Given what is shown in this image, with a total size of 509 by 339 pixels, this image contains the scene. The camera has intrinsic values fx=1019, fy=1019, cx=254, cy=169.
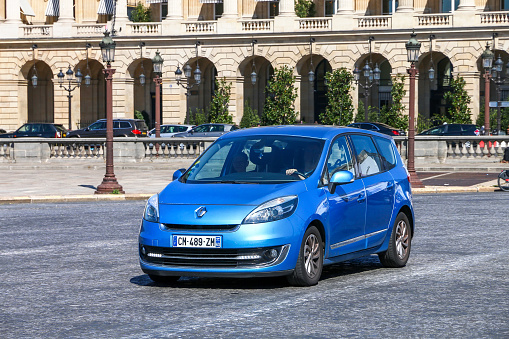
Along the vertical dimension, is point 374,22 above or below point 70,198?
above

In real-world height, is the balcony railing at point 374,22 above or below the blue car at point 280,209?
above

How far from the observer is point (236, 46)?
216ft

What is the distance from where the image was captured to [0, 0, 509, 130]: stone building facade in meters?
61.7

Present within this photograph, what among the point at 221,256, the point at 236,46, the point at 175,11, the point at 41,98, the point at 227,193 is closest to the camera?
the point at 221,256

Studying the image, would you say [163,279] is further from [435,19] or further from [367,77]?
[435,19]

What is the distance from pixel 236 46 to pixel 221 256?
56.5 meters

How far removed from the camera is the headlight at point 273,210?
9930 millimetres

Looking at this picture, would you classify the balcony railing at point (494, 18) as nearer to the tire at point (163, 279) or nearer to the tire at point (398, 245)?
the tire at point (398, 245)

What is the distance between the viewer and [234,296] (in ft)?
32.7

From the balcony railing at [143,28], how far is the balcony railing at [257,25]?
5.77 m

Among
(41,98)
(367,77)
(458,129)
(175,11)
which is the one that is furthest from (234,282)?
(41,98)

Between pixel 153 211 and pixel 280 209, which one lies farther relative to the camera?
pixel 153 211

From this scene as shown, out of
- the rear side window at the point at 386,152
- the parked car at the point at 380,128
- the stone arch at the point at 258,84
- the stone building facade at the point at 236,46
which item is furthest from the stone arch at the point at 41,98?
the rear side window at the point at 386,152

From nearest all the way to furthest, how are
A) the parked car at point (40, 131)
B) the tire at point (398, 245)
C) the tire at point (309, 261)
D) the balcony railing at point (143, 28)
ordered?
the tire at point (309, 261), the tire at point (398, 245), the parked car at point (40, 131), the balcony railing at point (143, 28)
